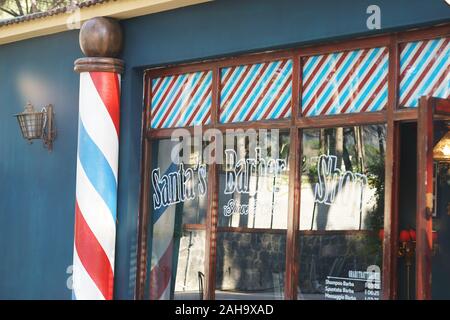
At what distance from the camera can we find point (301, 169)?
6.85 meters

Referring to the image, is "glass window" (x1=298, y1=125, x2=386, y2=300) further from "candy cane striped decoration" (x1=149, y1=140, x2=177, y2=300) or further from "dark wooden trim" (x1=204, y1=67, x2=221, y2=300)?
"candy cane striped decoration" (x1=149, y1=140, x2=177, y2=300)

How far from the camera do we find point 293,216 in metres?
6.82

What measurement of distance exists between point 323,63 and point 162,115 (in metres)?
1.81

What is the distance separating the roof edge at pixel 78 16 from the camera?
25.0 ft

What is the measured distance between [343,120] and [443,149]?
123 centimetres

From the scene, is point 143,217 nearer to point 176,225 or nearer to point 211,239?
point 176,225

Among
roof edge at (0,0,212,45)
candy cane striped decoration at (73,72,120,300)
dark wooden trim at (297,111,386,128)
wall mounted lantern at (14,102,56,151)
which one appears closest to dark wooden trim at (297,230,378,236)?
dark wooden trim at (297,111,386,128)

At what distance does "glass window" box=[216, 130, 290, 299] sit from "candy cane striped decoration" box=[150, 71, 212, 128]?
1.52 feet

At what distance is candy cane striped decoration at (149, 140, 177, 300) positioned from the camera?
785 cm

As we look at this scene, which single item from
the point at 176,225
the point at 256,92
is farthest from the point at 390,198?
the point at 176,225

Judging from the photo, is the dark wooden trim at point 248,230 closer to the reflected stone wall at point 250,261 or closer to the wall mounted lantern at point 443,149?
the reflected stone wall at point 250,261
